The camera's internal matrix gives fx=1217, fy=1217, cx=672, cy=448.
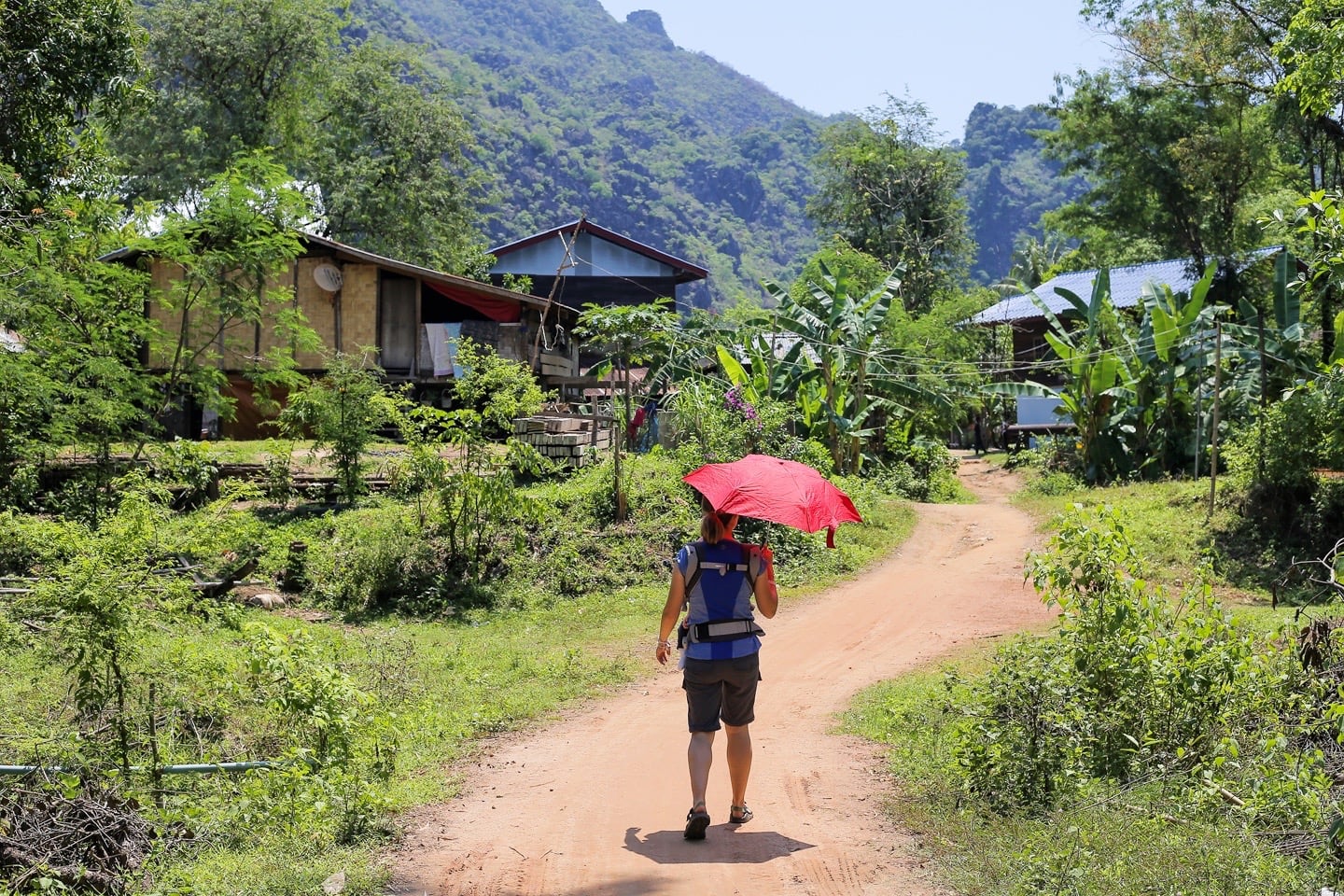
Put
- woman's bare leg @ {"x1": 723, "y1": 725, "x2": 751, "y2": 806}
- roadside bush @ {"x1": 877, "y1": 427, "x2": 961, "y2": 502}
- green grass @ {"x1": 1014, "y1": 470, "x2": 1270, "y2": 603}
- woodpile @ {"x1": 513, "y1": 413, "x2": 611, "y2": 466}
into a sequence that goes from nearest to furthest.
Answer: woman's bare leg @ {"x1": 723, "y1": 725, "x2": 751, "y2": 806}
green grass @ {"x1": 1014, "y1": 470, "x2": 1270, "y2": 603}
woodpile @ {"x1": 513, "y1": 413, "x2": 611, "y2": 466}
roadside bush @ {"x1": 877, "y1": 427, "x2": 961, "y2": 502}

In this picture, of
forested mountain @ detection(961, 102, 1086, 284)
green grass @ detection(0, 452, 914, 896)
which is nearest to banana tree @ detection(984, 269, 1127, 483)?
green grass @ detection(0, 452, 914, 896)

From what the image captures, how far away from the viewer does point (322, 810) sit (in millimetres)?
6137

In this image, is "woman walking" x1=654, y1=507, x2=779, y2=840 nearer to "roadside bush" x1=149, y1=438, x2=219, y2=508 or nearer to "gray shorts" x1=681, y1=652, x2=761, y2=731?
"gray shorts" x1=681, y1=652, x2=761, y2=731

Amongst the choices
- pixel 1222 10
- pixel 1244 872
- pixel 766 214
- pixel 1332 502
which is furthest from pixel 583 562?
pixel 766 214

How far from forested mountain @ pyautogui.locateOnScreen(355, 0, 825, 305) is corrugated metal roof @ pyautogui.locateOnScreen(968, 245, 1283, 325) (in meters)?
17.6

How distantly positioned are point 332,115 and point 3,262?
22.8 metres

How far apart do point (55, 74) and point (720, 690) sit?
35.0 feet

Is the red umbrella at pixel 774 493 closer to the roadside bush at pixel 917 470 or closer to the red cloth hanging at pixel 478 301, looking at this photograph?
the roadside bush at pixel 917 470

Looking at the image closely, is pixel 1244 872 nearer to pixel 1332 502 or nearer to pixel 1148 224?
pixel 1332 502

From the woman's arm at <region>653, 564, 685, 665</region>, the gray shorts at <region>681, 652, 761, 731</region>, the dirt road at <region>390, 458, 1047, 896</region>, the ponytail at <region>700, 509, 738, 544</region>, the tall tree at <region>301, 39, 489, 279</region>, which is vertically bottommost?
the dirt road at <region>390, 458, 1047, 896</region>

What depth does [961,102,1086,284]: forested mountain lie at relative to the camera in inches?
4368

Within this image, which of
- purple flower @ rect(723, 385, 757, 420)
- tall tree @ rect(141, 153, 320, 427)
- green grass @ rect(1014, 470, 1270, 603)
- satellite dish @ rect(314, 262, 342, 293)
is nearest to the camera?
green grass @ rect(1014, 470, 1270, 603)

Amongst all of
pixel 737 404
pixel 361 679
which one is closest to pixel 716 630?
pixel 361 679

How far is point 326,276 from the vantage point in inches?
963
